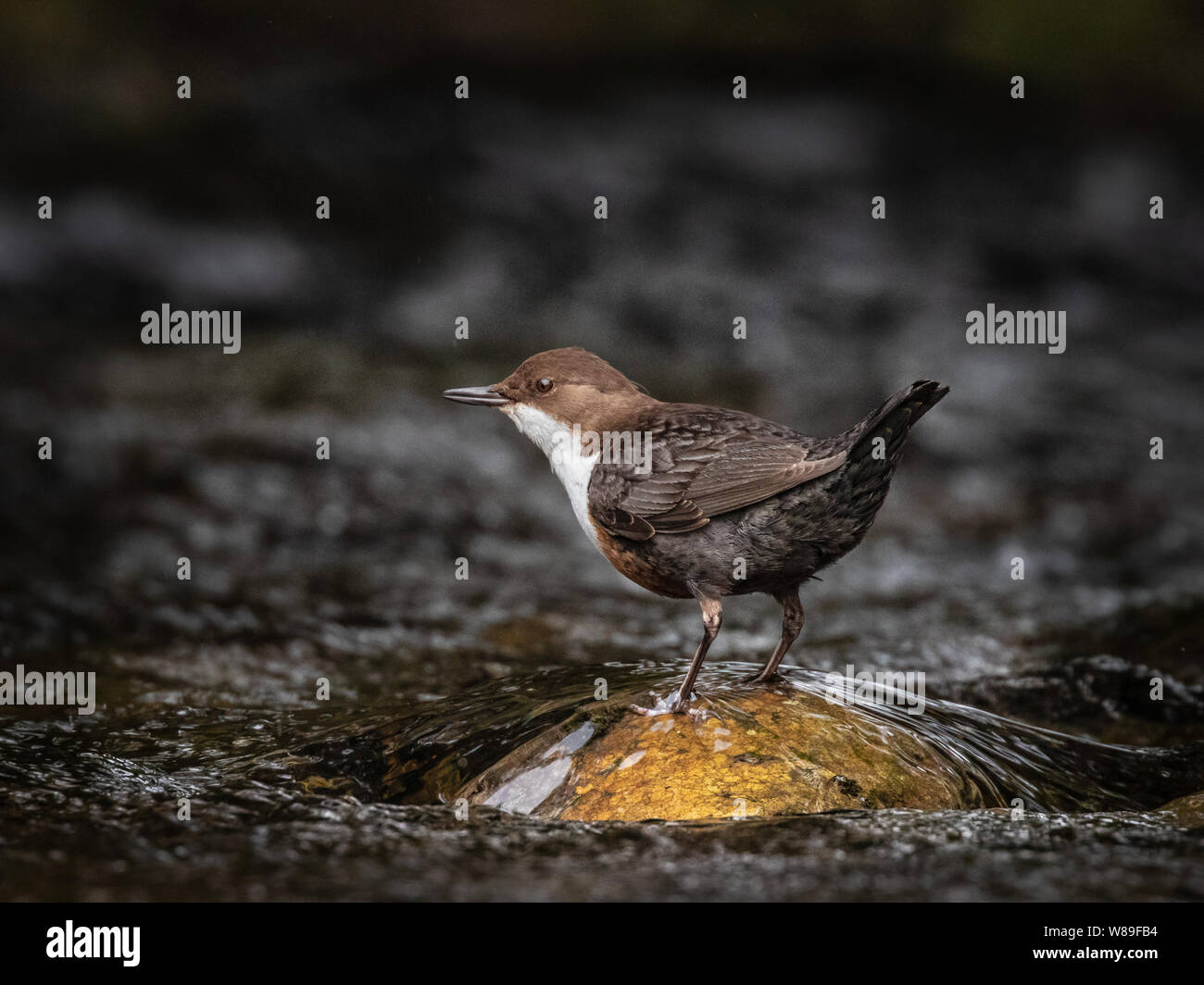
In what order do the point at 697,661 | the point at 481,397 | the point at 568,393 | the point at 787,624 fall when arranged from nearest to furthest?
the point at 697,661
the point at 787,624
the point at 568,393
the point at 481,397

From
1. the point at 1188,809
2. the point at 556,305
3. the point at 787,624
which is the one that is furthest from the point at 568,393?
the point at 556,305

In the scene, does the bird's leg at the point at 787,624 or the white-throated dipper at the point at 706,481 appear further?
the bird's leg at the point at 787,624

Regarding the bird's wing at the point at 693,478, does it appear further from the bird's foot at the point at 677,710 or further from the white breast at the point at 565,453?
the bird's foot at the point at 677,710

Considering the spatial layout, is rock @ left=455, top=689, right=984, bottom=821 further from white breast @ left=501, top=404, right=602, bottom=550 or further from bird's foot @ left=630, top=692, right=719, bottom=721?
white breast @ left=501, top=404, right=602, bottom=550

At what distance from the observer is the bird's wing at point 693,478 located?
4172mm

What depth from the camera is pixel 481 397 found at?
16.0ft

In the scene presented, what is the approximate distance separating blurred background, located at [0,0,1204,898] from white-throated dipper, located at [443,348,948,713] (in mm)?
1738

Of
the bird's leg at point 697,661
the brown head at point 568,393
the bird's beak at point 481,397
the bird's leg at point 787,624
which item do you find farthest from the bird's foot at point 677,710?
the bird's beak at point 481,397

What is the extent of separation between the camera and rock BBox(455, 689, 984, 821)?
12.5 feet

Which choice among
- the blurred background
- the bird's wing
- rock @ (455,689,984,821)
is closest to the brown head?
the bird's wing

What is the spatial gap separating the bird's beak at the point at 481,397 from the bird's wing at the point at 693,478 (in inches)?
23.1

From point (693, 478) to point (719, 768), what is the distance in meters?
1.07

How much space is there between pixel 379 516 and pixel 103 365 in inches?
128

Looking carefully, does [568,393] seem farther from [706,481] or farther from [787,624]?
[787,624]
